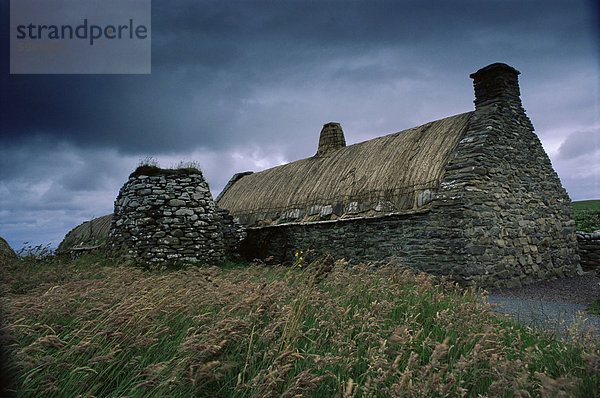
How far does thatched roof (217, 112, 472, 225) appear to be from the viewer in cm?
1245

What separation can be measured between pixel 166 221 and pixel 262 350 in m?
9.98

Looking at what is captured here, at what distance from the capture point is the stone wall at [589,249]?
47.0ft

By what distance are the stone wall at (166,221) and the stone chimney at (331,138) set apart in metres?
7.75

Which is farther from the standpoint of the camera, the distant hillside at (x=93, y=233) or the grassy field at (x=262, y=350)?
the distant hillside at (x=93, y=233)

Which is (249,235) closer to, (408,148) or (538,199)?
(408,148)

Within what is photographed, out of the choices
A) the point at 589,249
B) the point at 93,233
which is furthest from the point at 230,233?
the point at 589,249

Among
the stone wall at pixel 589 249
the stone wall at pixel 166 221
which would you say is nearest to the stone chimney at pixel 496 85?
the stone wall at pixel 589 249

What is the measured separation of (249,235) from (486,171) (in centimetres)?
1032

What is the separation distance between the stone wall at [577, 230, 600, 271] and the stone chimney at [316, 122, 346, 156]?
35.6 feet

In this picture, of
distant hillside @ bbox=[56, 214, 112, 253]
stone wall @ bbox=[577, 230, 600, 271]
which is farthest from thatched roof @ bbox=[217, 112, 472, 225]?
distant hillside @ bbox=[56, 214, 112, 253]

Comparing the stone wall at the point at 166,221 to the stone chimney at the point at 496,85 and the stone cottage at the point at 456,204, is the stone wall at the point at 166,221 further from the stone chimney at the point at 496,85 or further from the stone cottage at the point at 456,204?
the stone chimney at the point at 496,85

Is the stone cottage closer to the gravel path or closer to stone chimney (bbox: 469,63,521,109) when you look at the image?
stone chimney (bbox: 469,63,521,109)

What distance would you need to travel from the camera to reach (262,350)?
371 cm

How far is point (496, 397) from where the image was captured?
2.84 meters
